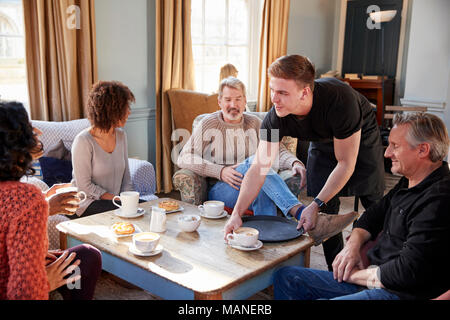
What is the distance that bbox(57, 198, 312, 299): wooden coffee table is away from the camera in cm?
138

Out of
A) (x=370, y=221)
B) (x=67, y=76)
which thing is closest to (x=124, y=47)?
(x=67, y=76)

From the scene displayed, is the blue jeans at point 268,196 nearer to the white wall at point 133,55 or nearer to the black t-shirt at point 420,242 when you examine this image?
the black t-shirt at point 420,242

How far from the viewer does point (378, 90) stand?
5.06m

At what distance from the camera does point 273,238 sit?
66.2 inches

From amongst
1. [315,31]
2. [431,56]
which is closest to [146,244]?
[431,56]

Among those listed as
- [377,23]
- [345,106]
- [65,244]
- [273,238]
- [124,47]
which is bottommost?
[65,244]

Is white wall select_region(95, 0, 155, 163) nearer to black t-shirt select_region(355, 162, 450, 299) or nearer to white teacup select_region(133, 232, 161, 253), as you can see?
white teacup select_region(133, 232, 161, 253)

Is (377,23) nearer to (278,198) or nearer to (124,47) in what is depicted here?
(124,47)

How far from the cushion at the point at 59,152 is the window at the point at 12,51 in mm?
575

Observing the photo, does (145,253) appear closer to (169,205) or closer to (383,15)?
(169,205)

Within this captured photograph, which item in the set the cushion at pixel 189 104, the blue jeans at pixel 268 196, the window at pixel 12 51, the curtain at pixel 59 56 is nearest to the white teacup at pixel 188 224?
the blue jeans at pixel 268 196

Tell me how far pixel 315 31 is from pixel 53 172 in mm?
4049
